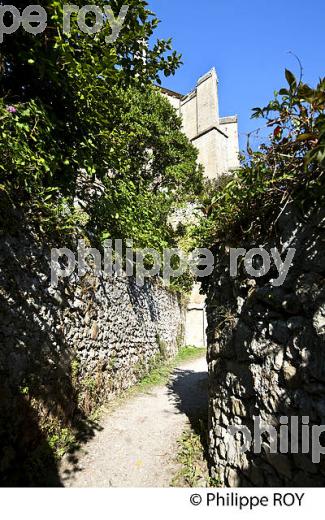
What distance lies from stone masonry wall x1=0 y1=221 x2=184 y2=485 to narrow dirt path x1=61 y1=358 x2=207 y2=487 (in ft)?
1.65

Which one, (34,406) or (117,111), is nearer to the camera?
(34,406)

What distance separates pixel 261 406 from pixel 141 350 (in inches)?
209

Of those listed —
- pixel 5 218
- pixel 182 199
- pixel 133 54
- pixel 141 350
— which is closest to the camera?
pixel 5 218

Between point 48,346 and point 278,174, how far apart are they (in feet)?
12.0

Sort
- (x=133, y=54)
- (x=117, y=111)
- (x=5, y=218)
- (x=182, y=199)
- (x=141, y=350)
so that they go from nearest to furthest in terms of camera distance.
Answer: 1. (x=5, y=218)
2. (x=133, y=54)
3. (x=117, y=111)
4. (x=141, y=350)
5. (x=182, y=199)

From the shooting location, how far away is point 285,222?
8.97 feet

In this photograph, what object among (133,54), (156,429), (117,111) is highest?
(133,54)

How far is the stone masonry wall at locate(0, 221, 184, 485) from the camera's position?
3.56 metres

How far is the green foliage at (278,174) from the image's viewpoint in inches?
86.2
